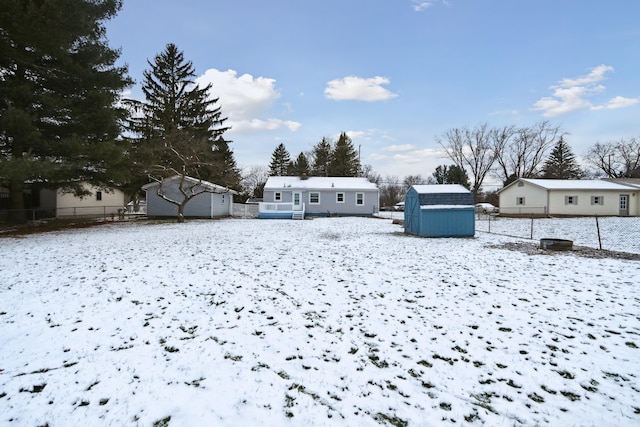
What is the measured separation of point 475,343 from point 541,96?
32.6 meters

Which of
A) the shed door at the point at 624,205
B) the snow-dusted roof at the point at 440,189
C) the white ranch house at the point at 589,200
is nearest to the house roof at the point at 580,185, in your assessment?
the white ranch house at the point at 589,200

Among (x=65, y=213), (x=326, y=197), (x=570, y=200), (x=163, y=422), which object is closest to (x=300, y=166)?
(x=326, y=197)

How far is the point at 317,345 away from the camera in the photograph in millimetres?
3822

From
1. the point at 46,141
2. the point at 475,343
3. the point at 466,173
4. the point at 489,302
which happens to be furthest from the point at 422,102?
the point at 466,173

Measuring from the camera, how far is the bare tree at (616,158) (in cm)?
4453

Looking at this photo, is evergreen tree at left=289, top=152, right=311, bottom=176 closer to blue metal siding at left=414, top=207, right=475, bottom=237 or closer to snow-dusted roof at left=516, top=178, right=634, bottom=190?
Answer: snow-dusted roof at left=516, top=178, right=634, bottom=190

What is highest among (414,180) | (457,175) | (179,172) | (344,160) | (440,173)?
(344,160)

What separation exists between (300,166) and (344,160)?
7703mm

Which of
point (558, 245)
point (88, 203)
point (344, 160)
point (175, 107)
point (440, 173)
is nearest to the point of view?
point (558, 245)

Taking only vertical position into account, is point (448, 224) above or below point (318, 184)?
below

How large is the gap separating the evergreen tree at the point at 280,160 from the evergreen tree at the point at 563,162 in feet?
133

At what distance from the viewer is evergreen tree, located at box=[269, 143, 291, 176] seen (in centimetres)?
5341

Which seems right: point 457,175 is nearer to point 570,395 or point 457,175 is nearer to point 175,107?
point 175,107

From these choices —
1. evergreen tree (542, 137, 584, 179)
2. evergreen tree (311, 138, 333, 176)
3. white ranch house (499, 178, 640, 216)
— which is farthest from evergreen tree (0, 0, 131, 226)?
evergreen tree (542, 137, 584, 179)
